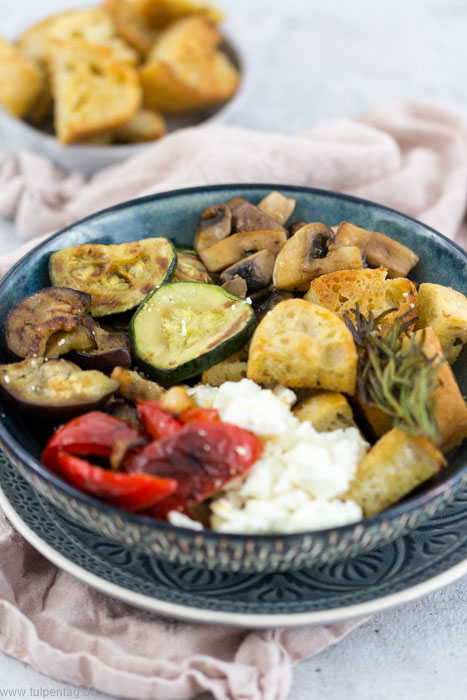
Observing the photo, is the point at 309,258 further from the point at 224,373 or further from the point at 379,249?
the point at 224,373

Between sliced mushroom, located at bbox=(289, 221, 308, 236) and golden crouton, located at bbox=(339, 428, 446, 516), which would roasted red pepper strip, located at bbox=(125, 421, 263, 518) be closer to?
golden crouton, located at bbox=(339, 428, 446, 516)

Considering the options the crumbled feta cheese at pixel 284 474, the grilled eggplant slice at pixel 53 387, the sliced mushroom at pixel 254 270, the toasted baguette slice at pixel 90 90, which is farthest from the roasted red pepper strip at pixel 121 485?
the toasted baguette slice at pixel 90 90

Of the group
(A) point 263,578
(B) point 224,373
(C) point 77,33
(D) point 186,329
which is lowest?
(A) point 263,578

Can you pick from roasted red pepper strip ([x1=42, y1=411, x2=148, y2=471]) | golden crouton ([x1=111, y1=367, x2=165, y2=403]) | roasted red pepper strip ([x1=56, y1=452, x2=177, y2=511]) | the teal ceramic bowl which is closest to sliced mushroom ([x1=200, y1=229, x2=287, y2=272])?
the teal ceramic bowl

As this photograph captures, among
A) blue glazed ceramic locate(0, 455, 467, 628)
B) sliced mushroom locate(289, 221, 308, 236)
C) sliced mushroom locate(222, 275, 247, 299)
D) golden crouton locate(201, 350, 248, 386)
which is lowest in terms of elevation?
blue glazed ceramic locate(0, 455, 467, 628)

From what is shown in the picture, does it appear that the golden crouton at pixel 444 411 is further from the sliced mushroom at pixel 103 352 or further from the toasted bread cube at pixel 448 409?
the sliced mushroom at pixel 103 352

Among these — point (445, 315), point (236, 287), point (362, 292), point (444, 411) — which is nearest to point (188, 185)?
point (236, 287)
